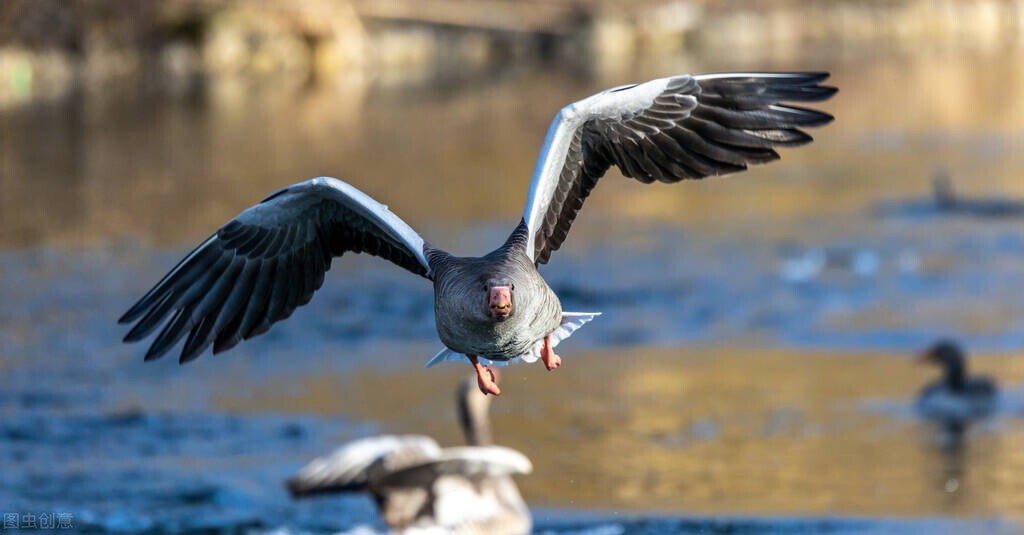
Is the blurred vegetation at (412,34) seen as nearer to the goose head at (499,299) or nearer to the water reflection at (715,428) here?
the water reflection at (715,428)

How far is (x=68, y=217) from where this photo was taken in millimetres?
22031

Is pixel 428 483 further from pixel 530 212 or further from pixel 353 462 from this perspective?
pixel 530 212

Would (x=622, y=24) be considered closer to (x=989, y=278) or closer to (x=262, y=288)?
(x=989, y=278)

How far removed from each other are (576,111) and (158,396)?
7.51 metres

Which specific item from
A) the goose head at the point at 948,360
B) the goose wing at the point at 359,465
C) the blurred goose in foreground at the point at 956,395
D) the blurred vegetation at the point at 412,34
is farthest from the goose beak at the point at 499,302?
the blurred vegetation at the point at 412,34

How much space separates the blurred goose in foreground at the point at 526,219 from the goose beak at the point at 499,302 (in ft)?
1.12

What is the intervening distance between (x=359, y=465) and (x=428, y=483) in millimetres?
396

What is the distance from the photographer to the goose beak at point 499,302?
5.88 metres

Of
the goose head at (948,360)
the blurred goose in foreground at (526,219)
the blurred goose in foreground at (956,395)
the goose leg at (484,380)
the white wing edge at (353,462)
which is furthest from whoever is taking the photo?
the goose head at (948,360)

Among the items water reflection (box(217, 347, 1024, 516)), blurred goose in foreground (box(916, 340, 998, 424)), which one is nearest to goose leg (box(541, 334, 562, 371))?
water reflection (box(217, 347, 1024, 516))

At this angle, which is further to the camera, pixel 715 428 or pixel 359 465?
pixel 715 428

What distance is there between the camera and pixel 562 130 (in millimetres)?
6773

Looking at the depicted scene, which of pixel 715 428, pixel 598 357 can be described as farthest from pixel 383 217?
pixel 598 357

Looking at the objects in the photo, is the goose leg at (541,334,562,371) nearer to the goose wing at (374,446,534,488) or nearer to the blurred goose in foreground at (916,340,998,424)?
the goose wing at (374,446,534,488)
